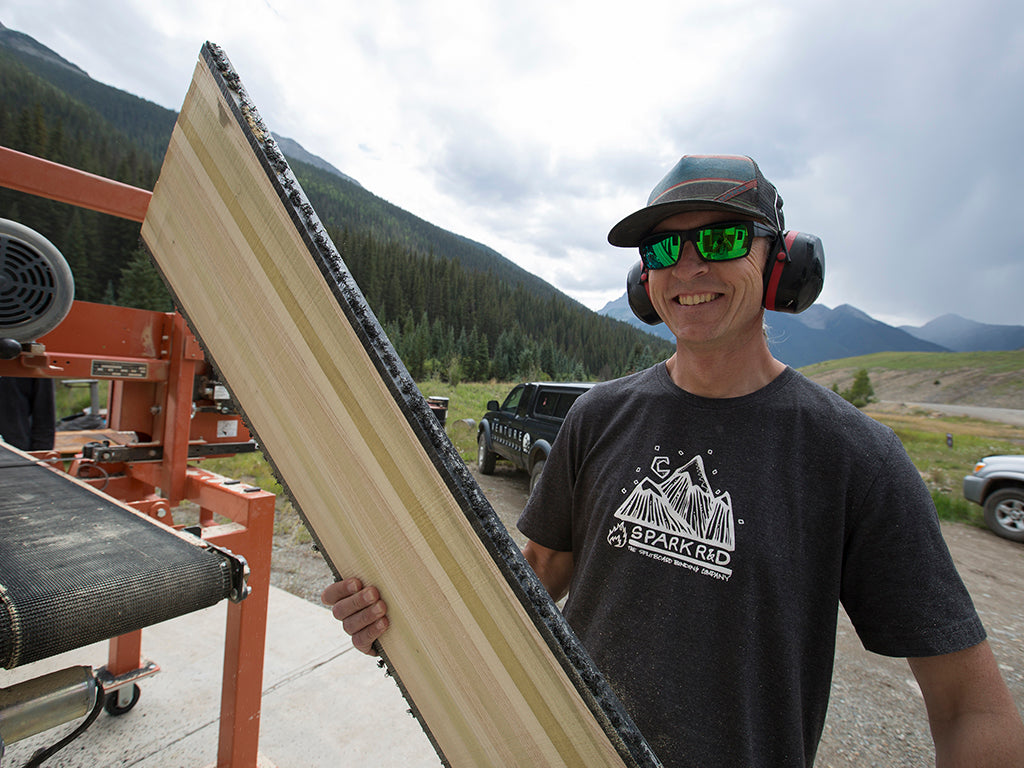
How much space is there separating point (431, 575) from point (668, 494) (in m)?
0.70

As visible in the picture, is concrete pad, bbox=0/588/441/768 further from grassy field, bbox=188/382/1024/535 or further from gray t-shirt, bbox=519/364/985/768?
grassy field, bbox=188/382/1024/535

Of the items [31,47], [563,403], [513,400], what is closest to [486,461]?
[513,400]

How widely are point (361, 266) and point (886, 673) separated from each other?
5717 cm

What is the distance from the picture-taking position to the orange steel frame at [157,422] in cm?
175

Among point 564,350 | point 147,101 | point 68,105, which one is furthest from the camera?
point 147,101

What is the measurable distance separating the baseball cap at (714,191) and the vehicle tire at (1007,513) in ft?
29.0

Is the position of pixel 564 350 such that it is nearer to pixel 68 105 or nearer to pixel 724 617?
pixel 68 105

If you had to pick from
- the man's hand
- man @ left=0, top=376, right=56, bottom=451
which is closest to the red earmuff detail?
Answer: the man's hand

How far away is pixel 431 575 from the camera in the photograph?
2.28ft

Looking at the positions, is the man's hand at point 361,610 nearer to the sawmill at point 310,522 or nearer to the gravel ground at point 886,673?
the sawmill at point 310,522

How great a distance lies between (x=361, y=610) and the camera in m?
0.82

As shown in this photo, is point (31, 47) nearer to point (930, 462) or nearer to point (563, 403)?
point (563, 403)

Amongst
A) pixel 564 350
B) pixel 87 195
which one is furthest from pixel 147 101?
pixel 87 195

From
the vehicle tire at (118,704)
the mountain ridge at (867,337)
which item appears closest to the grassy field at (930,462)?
the vehicle tire at (118,704)
